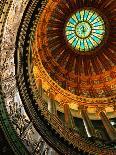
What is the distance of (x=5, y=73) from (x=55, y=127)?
259cm

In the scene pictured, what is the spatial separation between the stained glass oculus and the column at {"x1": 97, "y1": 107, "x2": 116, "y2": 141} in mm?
4577

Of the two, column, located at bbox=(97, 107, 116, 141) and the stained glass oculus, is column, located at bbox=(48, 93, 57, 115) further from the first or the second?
the stained glass oculus

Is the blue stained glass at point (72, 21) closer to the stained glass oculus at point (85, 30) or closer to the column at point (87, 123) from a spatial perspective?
the stained glass oculus at point (85, 30)

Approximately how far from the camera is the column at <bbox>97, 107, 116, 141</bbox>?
1219cm

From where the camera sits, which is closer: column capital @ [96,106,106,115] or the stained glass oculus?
column capital @ [96,106,106,115]

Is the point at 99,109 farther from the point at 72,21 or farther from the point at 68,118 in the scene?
the point at 72,21

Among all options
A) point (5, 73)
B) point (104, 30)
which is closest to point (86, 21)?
point (104, 30)

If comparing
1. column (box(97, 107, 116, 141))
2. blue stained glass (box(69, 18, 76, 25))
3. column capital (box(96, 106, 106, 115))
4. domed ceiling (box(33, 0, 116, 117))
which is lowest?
column (box(97, 107, 116, 141))

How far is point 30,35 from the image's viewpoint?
856cm

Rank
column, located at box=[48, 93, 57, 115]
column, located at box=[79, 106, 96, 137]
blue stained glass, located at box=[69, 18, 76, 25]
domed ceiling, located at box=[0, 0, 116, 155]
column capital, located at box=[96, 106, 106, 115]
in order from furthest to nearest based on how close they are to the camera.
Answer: blue stained glass, located at box=[69, 18, 76, 25], column capital, located at box=[96, 106, 106, 115], column, located at box=[79, 106, 96, 137], column, located at box=[48, 93, 57, 115], domed ceiling, located at box=[0, 0, 116, 155]

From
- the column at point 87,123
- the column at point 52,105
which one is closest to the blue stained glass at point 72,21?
the column at point 52,105

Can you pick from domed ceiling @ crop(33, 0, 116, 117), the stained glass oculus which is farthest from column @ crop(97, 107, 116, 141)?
the stained glass oculus

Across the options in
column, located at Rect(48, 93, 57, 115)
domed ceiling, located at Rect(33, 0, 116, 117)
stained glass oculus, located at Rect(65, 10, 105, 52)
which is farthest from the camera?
stained glass oculus, located at Rect(65, 10, 105, 52)

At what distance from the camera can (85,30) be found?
57.9 feet
